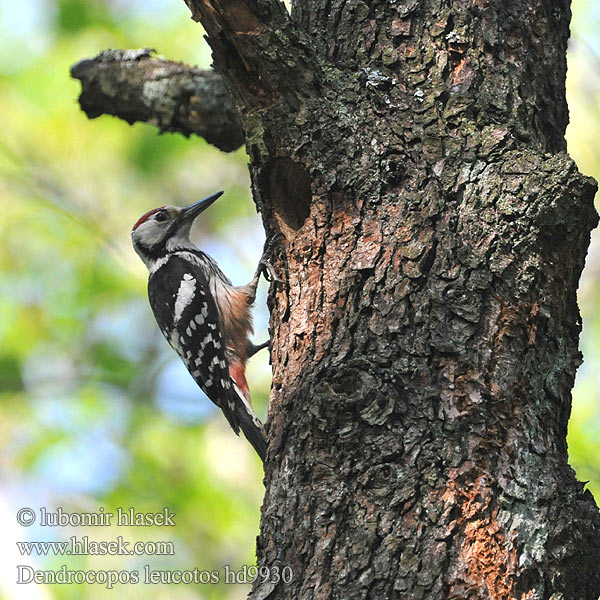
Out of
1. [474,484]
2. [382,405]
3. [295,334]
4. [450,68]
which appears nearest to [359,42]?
[450,68]

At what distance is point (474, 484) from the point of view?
2182 millimetres

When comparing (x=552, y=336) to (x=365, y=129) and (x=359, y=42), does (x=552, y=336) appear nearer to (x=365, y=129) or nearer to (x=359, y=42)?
(x=365, y=129)

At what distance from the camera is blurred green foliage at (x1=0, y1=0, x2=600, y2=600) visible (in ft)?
24.1

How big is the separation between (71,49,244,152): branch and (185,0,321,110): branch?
147 centimetres

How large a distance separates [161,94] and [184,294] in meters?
1.24

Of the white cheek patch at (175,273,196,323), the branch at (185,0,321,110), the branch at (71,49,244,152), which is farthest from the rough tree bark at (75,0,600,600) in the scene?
the white cheek patch at (175,273,196,323)

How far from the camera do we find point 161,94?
434cm

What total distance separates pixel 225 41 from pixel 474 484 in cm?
165

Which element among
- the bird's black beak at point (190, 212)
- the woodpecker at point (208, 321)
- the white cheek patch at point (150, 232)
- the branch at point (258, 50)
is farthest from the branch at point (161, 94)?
the branch at point (258, 50)

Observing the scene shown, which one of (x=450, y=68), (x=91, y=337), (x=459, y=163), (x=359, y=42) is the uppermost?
(x=91, y=337)

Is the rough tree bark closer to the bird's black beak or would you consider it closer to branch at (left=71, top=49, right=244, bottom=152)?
branch at (left=71, top=49, right=244, bottom=152)

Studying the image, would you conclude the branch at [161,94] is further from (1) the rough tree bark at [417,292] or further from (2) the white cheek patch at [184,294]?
(1) the rough tree bark at [417,292]

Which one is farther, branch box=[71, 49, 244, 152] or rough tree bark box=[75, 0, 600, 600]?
branch box=[71, 49, 244, 152]

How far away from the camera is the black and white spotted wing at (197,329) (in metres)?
4.61
